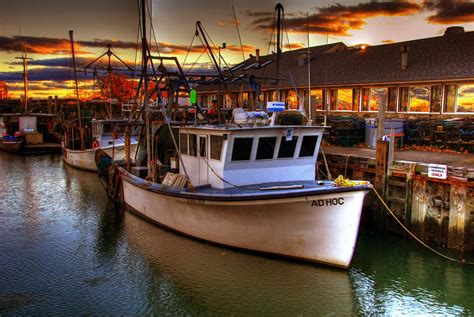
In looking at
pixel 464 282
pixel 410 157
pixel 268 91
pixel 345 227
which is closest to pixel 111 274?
pixel 345 227

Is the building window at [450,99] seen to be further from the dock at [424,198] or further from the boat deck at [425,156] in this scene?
the dock at [424,198]

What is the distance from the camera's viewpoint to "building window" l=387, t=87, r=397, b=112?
26608mm

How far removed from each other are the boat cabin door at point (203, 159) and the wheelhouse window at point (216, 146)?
1.01 ft

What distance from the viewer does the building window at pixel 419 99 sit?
24856 millimetres

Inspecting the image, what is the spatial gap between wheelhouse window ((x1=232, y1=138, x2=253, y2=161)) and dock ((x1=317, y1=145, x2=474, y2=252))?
15.1ft

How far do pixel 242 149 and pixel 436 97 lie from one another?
51.1ft

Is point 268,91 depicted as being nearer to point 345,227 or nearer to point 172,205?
point 172,205


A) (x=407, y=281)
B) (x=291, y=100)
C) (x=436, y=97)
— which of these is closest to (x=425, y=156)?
(x=407, y=281)

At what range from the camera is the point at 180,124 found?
15.9 m

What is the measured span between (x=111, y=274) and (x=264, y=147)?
5.45 metres

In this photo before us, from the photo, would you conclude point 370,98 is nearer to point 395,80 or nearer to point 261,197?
point 395,80

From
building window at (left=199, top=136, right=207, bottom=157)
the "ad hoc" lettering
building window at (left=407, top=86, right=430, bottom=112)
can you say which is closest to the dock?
the "ad hoc" lettering

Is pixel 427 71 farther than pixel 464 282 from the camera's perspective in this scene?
Yes

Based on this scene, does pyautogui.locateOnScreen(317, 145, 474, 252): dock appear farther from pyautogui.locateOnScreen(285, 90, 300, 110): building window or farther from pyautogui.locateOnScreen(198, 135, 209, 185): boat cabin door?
pyautogui.locateOnScreen(285, 90, 300, 110): building window
